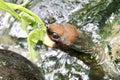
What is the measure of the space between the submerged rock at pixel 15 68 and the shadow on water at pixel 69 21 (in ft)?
2.16

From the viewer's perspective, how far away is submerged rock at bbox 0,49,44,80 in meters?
1.52

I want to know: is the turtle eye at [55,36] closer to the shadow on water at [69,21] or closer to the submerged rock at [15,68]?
the submerged rock at [15,68]

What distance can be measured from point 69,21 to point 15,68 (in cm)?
131

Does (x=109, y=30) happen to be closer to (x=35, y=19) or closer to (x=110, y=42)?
(x=110, y=42)

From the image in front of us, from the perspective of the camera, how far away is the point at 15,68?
62.3 inches

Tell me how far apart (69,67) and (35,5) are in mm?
862

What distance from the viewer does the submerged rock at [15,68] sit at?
152 centimetres

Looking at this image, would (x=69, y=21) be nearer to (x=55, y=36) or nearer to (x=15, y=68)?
(x=55, y=36)

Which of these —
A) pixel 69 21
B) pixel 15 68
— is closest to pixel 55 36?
pixel 15 68

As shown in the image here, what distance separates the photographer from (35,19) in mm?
1779

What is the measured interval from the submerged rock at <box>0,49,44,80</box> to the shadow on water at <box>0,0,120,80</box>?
0.66 metres

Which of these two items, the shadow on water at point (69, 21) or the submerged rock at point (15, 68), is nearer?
the submerged rock at point (15, 68)

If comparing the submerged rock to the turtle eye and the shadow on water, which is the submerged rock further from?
the shadow on water

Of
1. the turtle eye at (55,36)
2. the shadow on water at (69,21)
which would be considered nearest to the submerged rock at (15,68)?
the turtle eye at (55,36)
